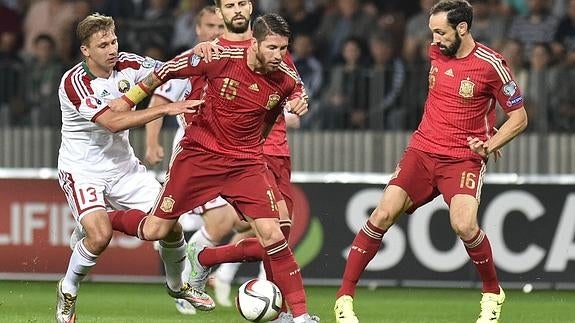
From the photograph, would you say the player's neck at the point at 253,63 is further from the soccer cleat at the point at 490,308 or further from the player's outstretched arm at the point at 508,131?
the soccer cleat at the point at 490,308

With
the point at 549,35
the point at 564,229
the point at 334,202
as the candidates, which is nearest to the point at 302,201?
the point at 334,202

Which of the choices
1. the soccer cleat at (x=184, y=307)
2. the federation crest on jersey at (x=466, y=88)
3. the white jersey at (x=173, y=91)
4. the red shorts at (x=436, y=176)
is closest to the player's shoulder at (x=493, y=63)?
the federation crest on jersey at (x=466, y=88)

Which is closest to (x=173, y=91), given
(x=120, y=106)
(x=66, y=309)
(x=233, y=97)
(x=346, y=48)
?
(x=120, y=106)

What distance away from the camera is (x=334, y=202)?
45.4 ft

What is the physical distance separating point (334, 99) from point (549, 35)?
2633 mm

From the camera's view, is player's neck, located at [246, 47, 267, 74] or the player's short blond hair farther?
the player's short blond hair

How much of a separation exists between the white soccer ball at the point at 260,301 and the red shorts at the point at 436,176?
1159mm

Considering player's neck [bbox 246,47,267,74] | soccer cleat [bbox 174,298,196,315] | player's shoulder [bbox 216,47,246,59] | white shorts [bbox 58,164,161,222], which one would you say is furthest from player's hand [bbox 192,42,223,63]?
soccer cleat [bbox 174,298,196,315]

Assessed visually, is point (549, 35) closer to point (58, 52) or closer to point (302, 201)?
point (302, 201)

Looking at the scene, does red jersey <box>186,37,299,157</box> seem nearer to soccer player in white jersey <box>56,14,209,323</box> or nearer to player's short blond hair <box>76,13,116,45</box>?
soccer player in white jersey <box>56,14,209,323</box>

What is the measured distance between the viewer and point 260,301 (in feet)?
30.4

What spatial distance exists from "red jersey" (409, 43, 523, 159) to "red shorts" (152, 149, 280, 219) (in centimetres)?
115

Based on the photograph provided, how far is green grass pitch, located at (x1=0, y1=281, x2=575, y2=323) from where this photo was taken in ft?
35.2

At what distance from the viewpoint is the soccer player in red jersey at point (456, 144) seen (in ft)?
32.0
